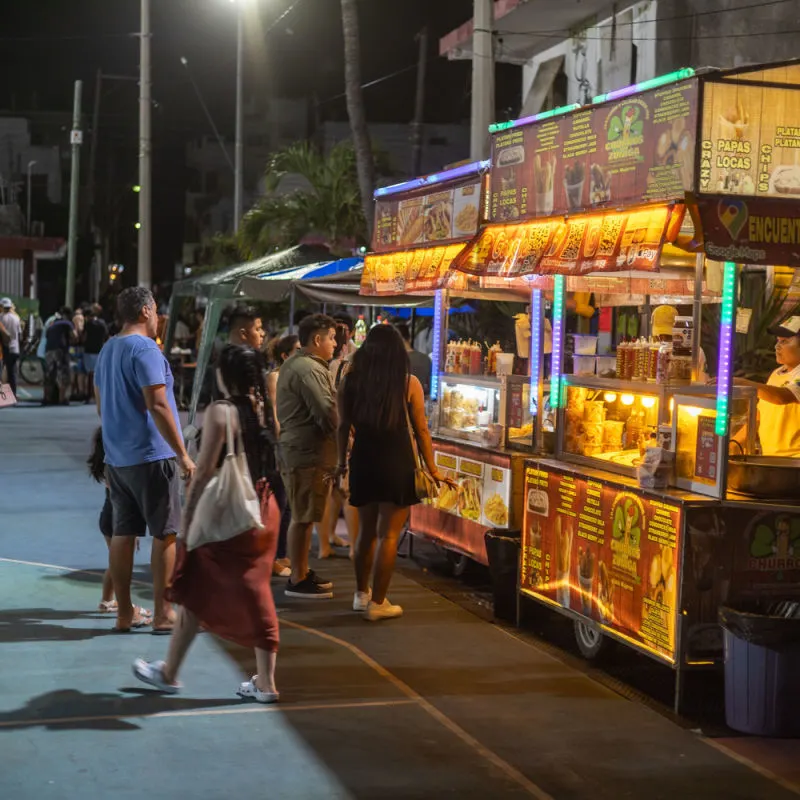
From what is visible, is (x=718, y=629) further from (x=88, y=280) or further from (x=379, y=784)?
(x=88, y=280)

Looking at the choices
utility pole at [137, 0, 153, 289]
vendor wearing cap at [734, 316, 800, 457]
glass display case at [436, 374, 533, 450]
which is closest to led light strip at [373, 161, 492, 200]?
glass display case at [436, 374, 533, 450]

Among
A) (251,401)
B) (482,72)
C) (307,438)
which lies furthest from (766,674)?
(482,72)

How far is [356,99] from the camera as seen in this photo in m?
21.0

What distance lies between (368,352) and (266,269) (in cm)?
883

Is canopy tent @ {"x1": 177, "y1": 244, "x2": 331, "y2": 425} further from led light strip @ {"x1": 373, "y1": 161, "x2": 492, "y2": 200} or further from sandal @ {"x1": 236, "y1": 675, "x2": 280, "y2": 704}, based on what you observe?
sandal @ {"x1": 236, "y1": 675, "x2": 280, "y2": 704}

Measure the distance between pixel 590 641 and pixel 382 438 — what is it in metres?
1.80

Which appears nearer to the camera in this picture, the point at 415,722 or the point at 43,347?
the point at 415,722

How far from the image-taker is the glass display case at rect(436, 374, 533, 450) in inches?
365

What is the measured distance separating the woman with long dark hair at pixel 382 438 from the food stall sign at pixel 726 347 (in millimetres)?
2273

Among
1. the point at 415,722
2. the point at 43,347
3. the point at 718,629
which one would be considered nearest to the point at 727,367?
the point at 718,629

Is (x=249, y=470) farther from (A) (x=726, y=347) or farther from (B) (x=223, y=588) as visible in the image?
(A) (x=726, y=347)

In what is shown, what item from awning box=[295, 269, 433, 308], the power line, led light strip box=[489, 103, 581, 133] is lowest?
awning box=[295, 269, 433, 308]

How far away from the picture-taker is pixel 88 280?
218 ft

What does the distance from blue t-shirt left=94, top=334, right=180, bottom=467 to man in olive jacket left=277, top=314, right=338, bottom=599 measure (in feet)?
5.22
